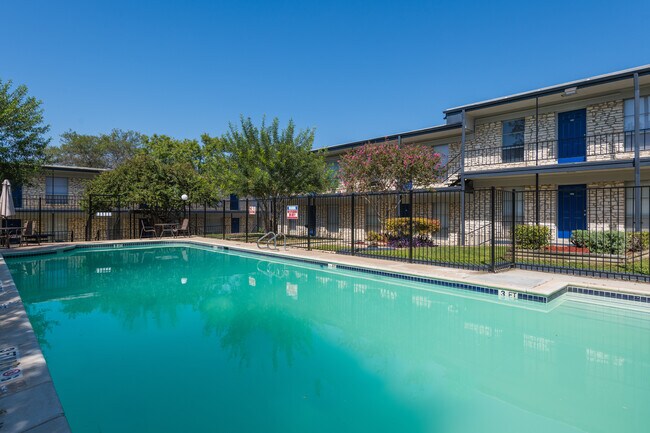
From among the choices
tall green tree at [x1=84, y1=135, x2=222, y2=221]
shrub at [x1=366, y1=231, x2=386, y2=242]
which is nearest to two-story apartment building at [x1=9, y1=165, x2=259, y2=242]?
tall green tree at [x1=84, y1=135, x2=222, y2=221]

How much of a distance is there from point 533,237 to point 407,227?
15.7 ft

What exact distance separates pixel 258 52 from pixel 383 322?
1492 centimetres

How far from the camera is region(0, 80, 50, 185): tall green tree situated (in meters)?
10.5

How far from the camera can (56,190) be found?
68.8 ft

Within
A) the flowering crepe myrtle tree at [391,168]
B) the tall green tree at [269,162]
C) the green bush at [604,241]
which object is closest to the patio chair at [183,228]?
the tall green tree at [269,162]

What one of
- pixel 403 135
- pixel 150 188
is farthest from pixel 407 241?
pixel 150 188

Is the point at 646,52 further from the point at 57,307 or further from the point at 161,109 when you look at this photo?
the point at 161,109

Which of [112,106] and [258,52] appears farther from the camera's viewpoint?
[112,106]

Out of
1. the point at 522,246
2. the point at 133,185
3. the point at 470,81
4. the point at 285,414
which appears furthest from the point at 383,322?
the point at 133,185

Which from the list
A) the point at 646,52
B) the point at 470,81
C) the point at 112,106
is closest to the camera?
the point at 646,52

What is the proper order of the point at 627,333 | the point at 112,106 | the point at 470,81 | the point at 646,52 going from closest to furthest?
the point at 627,333, the point at 646,52, the point at 470,81, the point at 112,106

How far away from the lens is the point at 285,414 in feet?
10.1

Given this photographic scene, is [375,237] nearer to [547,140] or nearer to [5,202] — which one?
[547,140]

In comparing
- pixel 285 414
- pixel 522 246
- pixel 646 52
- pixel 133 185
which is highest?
pixel 646 52
